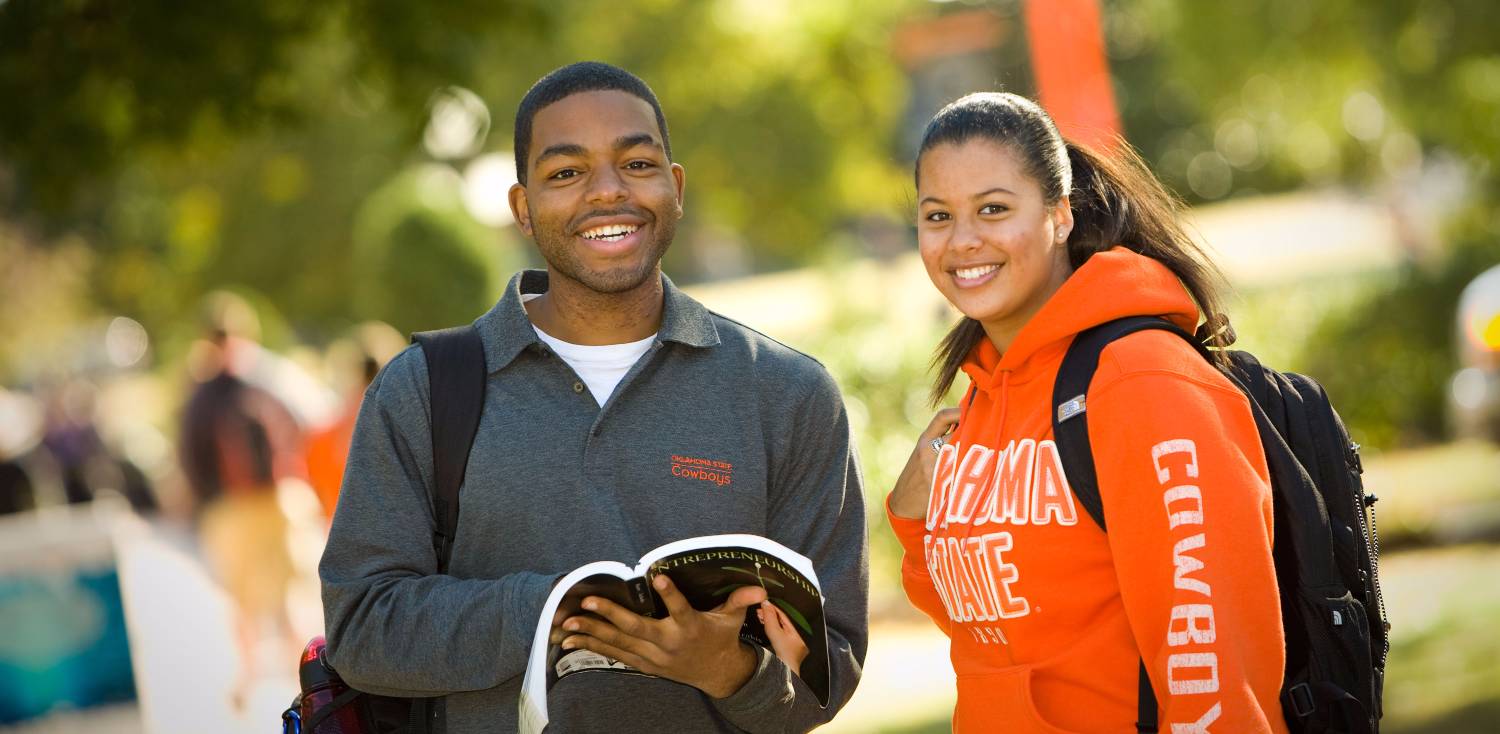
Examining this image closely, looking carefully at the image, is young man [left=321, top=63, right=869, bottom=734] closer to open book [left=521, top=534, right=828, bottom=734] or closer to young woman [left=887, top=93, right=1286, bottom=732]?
open book [left=521, top=534, right=828, bottom=734]

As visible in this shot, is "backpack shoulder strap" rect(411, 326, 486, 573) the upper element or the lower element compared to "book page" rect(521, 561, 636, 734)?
upper

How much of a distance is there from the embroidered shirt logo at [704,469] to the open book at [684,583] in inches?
14.5

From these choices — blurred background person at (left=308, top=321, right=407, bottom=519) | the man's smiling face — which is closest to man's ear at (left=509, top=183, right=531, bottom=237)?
the man's smiling face

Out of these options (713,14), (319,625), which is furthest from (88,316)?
(319,625)

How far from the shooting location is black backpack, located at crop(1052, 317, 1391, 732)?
2678 millimetres

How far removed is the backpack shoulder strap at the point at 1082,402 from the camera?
2715mm

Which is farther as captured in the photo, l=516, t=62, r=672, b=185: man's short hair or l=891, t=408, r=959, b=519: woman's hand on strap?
l=891, t=408, r=959, b=519: woman's hand on strap

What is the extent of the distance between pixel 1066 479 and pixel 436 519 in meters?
1.28

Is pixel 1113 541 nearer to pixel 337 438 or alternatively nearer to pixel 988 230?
pixel 988 230

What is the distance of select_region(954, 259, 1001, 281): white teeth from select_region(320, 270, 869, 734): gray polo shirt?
43 cm

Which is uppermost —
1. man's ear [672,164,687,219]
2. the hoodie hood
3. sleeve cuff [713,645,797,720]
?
man's ear [672,164,687,219]

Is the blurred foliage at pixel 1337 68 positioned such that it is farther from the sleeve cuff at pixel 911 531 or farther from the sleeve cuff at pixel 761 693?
the sleeve cuff at pixel 761 693

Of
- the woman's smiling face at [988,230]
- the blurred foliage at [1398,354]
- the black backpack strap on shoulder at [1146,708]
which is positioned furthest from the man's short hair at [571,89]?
the blurred foliage at [1398,354]

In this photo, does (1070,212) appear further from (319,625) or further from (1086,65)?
(319,625)
